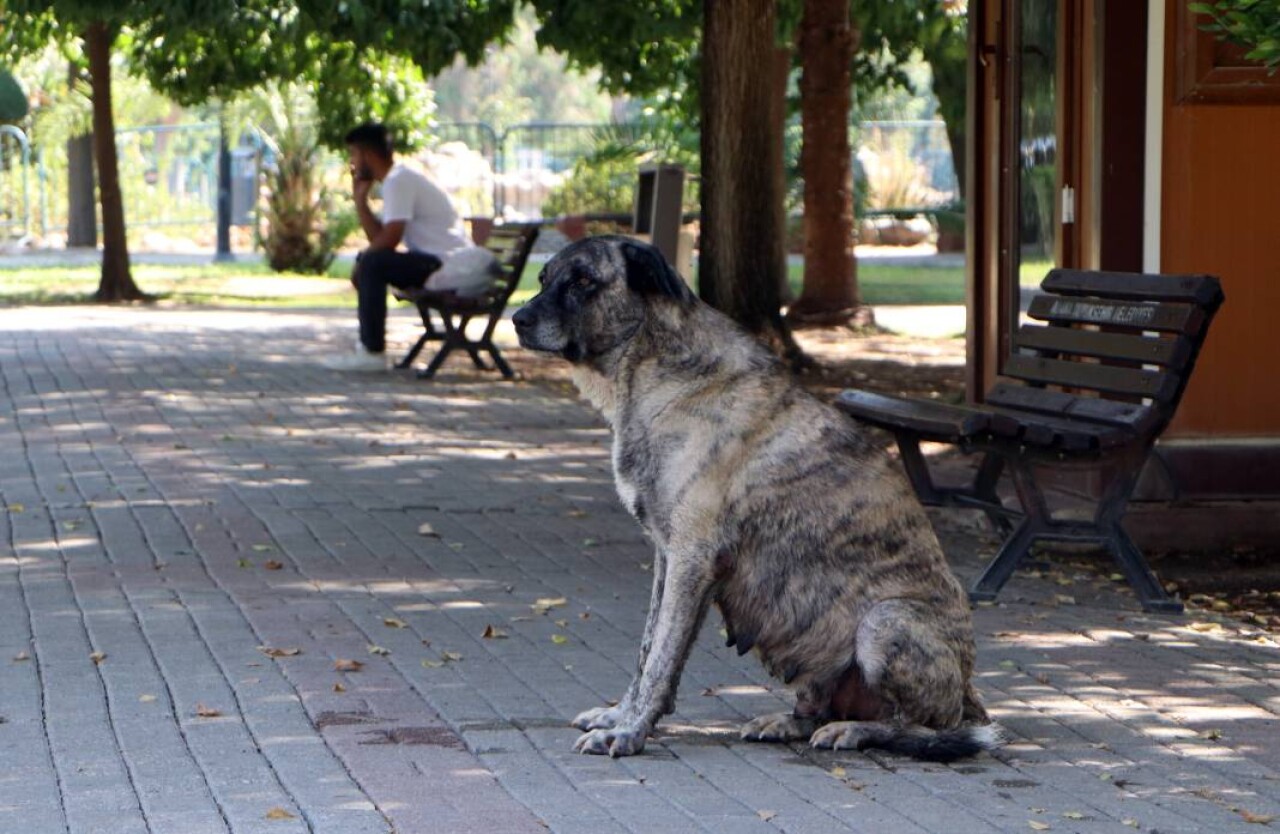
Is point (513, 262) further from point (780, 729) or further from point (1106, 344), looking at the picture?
point (780, 729)

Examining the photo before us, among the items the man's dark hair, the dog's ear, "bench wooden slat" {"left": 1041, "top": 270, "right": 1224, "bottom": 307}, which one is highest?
the man's dark hair

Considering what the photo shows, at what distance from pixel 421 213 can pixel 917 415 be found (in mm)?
8016

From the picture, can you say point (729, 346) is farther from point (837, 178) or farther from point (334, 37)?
point (837, 178)

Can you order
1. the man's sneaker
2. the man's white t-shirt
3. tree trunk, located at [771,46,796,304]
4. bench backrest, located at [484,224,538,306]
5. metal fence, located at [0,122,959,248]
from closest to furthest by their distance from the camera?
the man's white t-shirt, bench backrest, located at [484,224,538,306], the man's sneaker, tree trunk, located at [771,46,796,304], metal fence, located at [0,122,959,248]

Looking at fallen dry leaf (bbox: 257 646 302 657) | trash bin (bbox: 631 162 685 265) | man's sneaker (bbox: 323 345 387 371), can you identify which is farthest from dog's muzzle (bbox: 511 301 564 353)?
trash bin (bbox: 631 162 685 265)

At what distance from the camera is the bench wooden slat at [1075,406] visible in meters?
7.68

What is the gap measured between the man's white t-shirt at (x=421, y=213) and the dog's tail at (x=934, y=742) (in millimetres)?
10010

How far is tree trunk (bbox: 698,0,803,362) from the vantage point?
47.1 feet

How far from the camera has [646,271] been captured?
5559mm

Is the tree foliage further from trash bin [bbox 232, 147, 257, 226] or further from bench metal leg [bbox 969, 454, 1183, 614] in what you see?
trash bin [bbox 232, 147, 257, 226]

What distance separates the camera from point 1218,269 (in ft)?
30.0

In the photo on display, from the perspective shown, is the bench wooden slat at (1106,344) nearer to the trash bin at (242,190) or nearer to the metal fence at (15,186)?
the metal fence at (15,186)

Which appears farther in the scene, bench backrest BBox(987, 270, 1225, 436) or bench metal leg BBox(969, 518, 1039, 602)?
bench metal leg BBox(969, 518, 1039, 602)

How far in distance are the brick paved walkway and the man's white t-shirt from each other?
374cm
